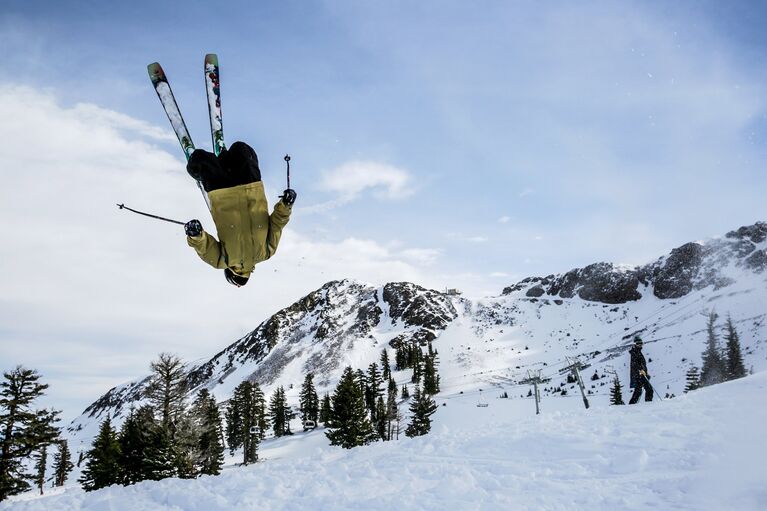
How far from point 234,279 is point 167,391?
74.2 feet

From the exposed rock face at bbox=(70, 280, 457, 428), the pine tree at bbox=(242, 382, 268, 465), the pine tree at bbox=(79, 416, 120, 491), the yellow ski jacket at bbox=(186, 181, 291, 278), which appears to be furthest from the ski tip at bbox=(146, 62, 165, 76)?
the exposed rock face at bbox=(70, 280, 457, 428)

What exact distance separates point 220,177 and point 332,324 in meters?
179

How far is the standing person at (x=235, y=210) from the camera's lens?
22.3 ft

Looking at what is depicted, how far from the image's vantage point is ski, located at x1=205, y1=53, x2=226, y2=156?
8.03 m

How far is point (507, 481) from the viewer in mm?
7750

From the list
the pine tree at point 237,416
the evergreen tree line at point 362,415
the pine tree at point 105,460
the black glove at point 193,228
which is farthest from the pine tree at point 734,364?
the pine tree at point 237,416

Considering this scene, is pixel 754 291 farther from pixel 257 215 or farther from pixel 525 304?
pixel 257 215

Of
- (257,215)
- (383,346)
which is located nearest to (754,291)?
(383,346)

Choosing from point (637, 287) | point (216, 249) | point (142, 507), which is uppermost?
point (637, 287)

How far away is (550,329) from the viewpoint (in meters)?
157

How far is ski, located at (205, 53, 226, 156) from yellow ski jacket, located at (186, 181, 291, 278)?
5.46 feet

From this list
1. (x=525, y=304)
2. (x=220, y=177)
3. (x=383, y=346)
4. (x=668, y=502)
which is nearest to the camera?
(x=668, y=502)

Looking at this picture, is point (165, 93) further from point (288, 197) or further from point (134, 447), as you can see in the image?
point (134, 447)

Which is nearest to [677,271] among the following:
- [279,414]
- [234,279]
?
[279,414]
